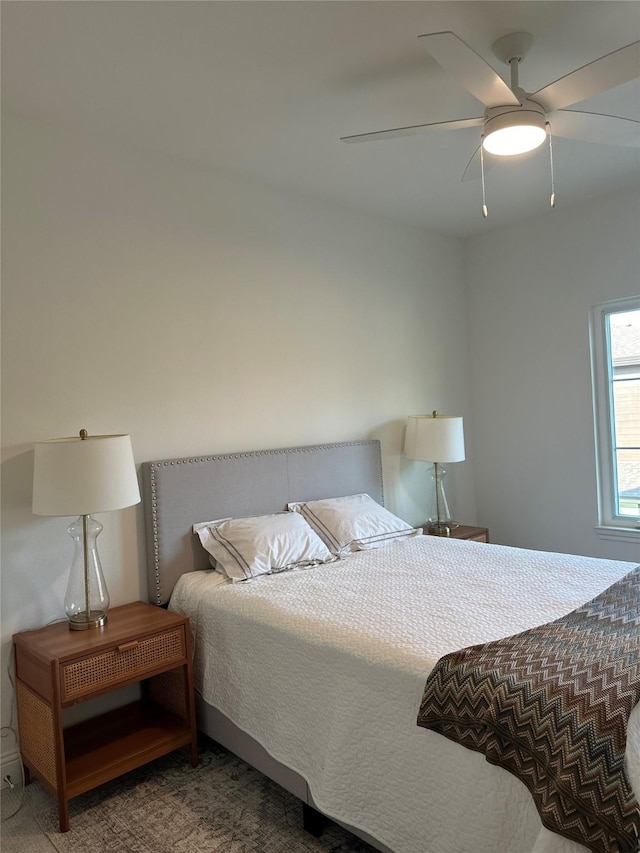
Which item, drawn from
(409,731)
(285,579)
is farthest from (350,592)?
(409,731)

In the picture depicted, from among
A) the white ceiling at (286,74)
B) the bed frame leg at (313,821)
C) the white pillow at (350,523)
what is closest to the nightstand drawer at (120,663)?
the bed frame leg at (313,821)

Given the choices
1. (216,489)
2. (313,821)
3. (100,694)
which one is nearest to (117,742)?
(100,694)

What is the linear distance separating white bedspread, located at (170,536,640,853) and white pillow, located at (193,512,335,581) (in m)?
0.08

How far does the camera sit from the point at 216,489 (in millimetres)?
2895

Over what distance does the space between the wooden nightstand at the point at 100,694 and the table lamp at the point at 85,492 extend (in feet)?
0.37

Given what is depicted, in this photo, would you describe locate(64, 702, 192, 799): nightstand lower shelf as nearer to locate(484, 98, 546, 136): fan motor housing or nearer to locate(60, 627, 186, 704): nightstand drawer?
locate(60, 627, 186, 704): nightstand drawer

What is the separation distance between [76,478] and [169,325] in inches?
38.6

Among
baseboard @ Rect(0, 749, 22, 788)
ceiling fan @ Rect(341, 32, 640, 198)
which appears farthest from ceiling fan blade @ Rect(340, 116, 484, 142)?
baseboard @ Rect(0, 749, 22, 788)

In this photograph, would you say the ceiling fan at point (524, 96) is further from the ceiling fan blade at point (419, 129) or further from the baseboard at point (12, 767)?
the baseboard at point (12, 767)

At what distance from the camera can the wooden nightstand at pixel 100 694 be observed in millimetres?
2072

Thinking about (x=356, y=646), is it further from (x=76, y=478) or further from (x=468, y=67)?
(x=468, y=67)

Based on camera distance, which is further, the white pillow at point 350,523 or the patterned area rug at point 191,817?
the white pillow at point 350,523

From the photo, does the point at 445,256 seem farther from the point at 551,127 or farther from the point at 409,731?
the point at 409,731

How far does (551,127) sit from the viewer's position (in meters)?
2.15
